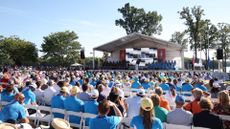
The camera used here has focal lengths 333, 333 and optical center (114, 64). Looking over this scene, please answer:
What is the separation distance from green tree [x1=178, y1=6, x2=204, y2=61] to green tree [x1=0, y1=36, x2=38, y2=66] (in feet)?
112

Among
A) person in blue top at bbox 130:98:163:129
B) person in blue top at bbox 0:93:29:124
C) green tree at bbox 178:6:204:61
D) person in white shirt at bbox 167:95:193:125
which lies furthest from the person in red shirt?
green tree at bbox 178:6:204:61

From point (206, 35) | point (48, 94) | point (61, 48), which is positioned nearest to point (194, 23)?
point (206, 35)

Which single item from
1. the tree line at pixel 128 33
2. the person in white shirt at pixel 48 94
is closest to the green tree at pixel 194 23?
the tree line at pixel 128 33

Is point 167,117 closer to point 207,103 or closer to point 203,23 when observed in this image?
point 207,103

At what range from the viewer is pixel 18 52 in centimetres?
7431

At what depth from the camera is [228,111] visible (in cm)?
631

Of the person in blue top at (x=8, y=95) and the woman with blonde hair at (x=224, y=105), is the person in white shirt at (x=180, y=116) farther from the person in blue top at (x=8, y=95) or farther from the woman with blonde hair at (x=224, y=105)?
the person in blue top at (x=8, y=95)

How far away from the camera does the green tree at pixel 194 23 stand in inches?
2731

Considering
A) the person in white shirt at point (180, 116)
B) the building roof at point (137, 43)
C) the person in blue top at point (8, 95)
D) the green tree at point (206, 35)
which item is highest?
the green tree at point (206, 35)

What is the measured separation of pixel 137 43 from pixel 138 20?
26812 mm

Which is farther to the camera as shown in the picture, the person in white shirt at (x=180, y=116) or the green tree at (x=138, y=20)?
the green tree at (x=138, y=20)

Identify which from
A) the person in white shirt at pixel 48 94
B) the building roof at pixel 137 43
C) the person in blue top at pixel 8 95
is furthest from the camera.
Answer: the building roof at pixel 137 43

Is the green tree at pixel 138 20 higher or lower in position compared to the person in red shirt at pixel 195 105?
higher

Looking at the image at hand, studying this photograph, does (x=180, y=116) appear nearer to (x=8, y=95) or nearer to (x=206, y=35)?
(x=8, y=95)
